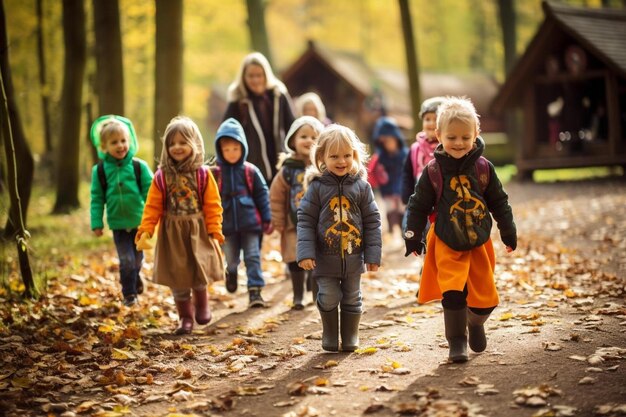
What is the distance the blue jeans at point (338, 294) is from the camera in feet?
19.1

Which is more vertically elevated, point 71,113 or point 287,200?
point 71,113

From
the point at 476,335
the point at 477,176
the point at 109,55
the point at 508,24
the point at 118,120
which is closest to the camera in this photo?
the point at 477,176

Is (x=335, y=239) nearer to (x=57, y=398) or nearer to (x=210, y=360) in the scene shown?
(x=210, y=360)

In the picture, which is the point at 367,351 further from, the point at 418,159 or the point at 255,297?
the point at 418,159

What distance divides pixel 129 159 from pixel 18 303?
1.82m

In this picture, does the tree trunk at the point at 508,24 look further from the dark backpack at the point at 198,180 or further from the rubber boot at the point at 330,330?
the rubber boot at the point at 330,330

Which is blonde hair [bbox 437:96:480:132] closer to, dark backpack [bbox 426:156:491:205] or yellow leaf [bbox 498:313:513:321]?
dark backpack [bbox 426:156:491:205]

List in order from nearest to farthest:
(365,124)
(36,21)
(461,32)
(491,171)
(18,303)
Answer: (491,171), (18,303), (36,21), (365,124), (461,32)

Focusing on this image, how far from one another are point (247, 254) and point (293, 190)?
80 centimetres

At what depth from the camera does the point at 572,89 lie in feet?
76.8

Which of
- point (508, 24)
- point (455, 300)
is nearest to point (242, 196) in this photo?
point (455, 300)

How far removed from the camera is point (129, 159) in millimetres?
8039

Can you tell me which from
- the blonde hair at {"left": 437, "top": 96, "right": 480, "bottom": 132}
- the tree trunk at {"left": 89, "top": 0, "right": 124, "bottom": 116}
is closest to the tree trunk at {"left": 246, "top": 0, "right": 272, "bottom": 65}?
the tree trunk at {"left": 89, "top": 0, "right": 124, "bottom": 116}

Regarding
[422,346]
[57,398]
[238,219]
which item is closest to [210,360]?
[57,398]
